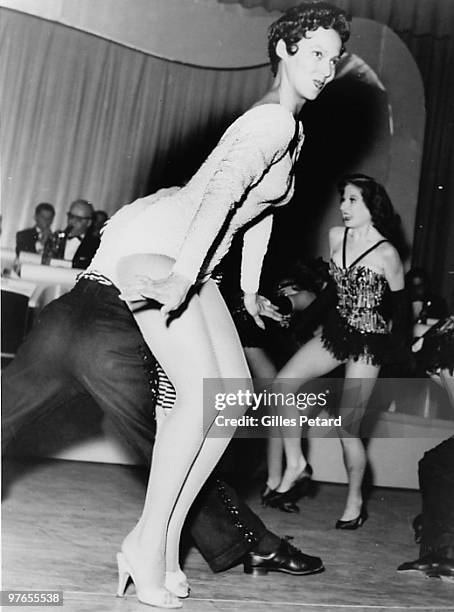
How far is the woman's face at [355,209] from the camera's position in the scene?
2.45 meters

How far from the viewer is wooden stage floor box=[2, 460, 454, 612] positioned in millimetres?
1341

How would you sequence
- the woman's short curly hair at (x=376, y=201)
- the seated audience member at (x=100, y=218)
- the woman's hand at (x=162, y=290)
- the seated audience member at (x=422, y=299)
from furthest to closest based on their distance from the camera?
the seated audience member at (x=100, y=218) < the seated audience member at (x=422, y=299) < the woman's short curly hair at (x=376, y=201) < the woman's hand at (x=162, y=290)

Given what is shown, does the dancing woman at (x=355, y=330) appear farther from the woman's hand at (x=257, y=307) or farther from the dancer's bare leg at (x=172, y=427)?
the dancer's bare leg at (x=172, y=427)

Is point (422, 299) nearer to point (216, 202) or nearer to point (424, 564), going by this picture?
point (424, 564)

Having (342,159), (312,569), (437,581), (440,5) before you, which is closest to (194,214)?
(312,569)

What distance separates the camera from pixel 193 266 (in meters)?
1.19

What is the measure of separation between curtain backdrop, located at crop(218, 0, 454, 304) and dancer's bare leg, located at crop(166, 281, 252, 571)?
1240 mm

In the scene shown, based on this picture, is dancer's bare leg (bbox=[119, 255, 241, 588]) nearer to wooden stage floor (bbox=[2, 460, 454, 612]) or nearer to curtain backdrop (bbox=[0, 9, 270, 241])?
wooden stage floor (bbox=[2, 460, 454, 612])

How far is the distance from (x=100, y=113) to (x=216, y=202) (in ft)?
7.54

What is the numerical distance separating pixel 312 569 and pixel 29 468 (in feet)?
3.90

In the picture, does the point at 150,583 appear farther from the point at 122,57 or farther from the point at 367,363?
the point at 122,57

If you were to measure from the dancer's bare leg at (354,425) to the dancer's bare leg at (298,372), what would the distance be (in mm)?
76

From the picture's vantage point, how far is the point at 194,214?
4.39ft

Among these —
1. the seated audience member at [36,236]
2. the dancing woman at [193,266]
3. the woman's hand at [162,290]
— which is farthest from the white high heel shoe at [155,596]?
the seated audience member at [36,236]
